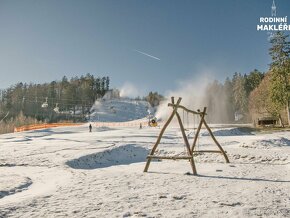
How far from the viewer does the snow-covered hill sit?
159750 mm

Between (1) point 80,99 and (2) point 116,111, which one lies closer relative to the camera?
(1) point 80,99

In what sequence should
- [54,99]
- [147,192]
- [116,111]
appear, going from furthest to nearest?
[116,111] → [54,99] → [147,192]

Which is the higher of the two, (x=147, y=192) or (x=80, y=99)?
(x=80, y=99)

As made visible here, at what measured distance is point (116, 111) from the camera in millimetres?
174750

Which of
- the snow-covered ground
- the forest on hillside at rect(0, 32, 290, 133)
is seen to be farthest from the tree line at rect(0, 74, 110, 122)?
the snow-covered ground

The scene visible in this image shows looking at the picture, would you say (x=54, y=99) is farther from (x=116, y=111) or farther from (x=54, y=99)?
(x=116, y=111)

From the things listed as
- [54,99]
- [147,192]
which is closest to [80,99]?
[54,99]

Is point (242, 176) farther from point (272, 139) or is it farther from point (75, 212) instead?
point (272, 139)

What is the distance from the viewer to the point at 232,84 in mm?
151375

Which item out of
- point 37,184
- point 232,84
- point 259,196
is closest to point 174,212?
point 259,196

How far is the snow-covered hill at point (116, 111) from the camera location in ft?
524

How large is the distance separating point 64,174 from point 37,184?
7.11 ft

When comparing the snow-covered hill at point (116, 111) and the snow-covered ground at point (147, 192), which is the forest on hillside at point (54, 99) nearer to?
the snow-covered hill at point (116, 111)

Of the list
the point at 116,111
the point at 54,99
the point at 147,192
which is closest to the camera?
the point at 147,192
